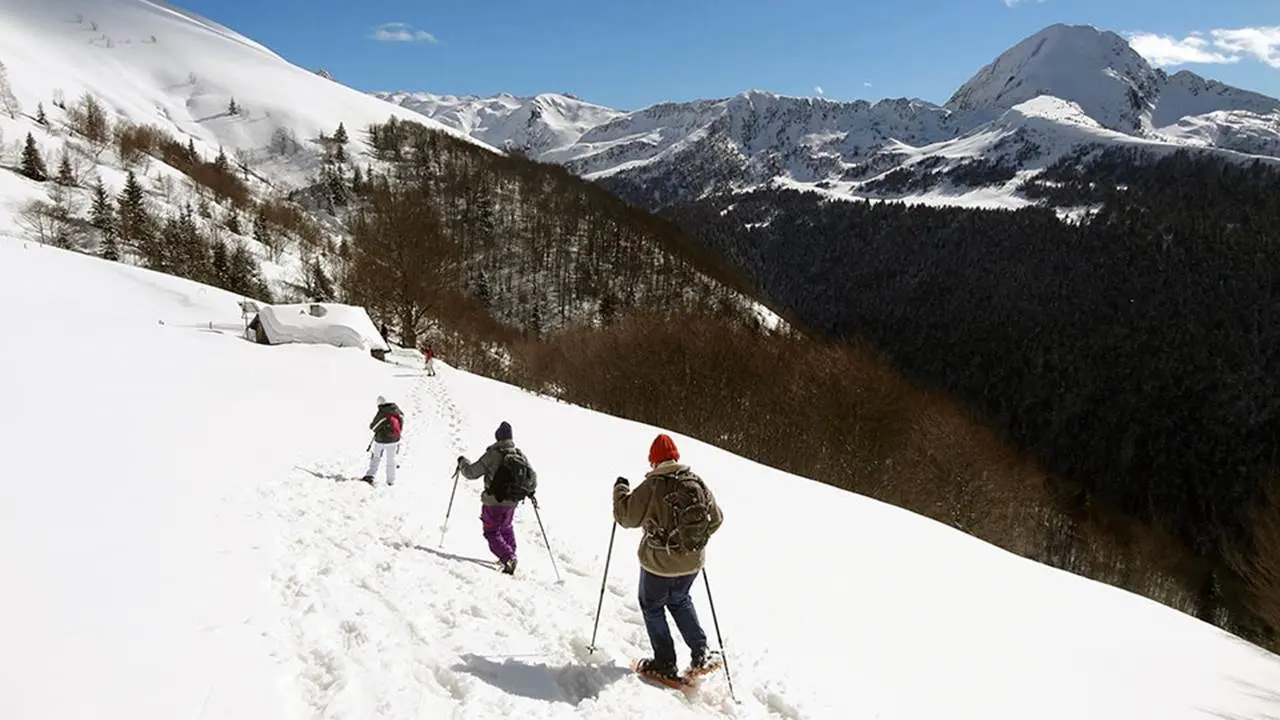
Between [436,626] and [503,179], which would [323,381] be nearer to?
[436,626]

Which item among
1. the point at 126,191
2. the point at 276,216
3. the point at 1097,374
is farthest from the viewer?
the point at 1097,374

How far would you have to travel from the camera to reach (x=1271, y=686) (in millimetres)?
9930

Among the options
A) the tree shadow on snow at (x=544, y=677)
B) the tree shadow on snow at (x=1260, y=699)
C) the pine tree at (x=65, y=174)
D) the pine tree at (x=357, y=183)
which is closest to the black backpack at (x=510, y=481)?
the tree shadow on snow at (x=544, y=677)

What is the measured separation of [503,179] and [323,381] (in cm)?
12429

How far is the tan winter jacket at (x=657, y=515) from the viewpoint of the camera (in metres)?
5.51

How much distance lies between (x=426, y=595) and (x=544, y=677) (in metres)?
1.91

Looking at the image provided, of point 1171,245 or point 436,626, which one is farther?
point 1171,245

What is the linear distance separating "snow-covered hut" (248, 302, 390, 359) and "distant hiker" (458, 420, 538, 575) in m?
24.6

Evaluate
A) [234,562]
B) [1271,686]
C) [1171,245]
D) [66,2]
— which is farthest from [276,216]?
[1171,245]

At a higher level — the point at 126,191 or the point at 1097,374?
the point at 126,191

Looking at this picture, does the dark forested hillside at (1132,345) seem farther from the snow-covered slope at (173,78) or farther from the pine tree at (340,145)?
the snow-covered slope at (173,78)

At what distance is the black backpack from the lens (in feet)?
26.4

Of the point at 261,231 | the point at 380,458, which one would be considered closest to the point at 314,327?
the point at 380,458

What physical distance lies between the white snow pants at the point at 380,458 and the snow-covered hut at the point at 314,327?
20.0 m
